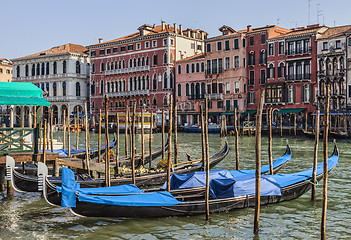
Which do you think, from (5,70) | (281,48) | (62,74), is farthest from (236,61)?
(5,70)

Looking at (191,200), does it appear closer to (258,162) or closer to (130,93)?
(258,162)

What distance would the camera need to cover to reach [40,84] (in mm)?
44719

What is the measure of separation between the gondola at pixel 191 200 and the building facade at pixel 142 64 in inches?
1080

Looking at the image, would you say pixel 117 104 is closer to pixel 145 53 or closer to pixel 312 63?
pixel 145 53

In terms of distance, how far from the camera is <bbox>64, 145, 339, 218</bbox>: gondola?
7.03 meters

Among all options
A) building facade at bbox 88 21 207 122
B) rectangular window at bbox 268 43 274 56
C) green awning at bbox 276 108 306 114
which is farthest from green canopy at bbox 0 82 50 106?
building facade at bbox 88 21 207 122

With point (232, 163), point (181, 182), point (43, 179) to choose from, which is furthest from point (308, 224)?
point (232, 163)

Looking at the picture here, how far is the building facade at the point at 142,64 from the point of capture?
37.1 metres

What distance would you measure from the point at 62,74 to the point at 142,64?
9026 mm

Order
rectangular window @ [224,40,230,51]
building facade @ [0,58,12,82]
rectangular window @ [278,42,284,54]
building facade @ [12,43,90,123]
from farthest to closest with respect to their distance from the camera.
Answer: building facade @ [0,58,12,82] → building facade @ [12,43,90,123] → rectangular window @ [224,40,230,51] → rectangular window @ [278,42,284,54]

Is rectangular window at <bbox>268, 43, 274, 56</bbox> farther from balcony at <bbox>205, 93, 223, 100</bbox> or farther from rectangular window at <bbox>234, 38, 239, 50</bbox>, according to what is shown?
balcony at <bbox>205, 93, 223, 100</bbox>

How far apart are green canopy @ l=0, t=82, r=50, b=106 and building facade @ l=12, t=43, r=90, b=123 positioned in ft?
108

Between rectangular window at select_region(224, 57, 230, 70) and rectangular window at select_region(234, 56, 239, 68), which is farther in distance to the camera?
rectangular window at select_region(224, 57, 230, 70)

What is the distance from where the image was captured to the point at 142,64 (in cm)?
3862
